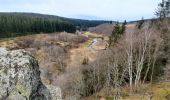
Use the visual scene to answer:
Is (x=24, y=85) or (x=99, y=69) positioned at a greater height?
(x=24, y=85)

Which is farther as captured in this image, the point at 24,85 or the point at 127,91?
the point at 127,91

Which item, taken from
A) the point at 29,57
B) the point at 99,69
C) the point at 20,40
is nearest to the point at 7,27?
the point at 20,40

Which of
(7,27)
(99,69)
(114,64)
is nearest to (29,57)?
(114,64)

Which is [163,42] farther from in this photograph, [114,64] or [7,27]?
[7,27]

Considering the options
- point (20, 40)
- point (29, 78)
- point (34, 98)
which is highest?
point (29, 78)

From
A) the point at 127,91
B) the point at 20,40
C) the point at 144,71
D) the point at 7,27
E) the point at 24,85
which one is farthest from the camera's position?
the point at 7,27

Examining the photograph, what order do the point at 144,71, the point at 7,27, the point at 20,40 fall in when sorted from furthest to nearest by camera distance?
the point at 7,27 → the point at 20,40 → the point at 144,71
